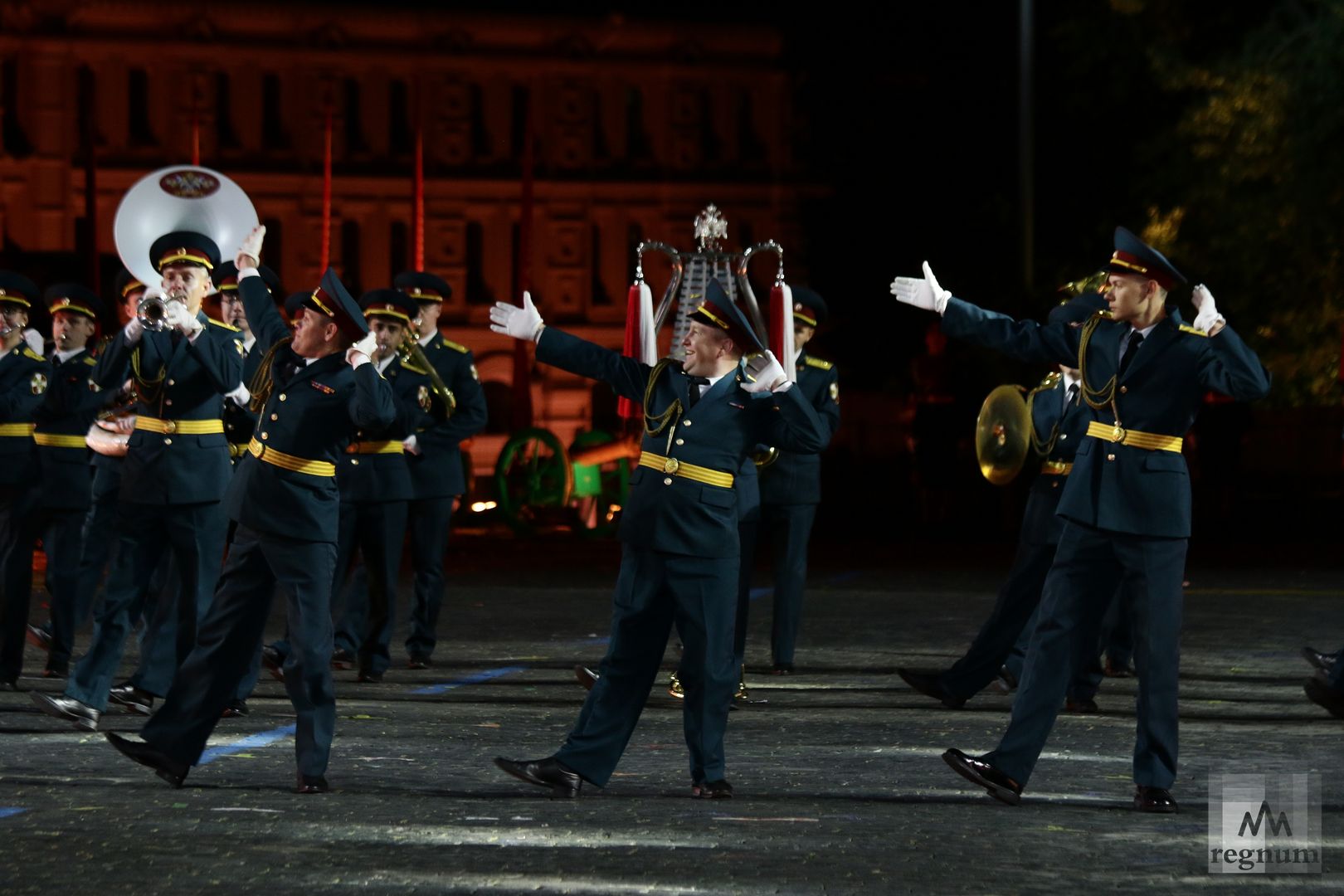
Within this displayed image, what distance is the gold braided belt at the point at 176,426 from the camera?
11625 mm

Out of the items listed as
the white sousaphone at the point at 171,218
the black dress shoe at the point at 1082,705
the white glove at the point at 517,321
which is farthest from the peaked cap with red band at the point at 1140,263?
the white sousaphone at the point at 171,218

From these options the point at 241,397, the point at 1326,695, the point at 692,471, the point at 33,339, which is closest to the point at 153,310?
the point at 241,397

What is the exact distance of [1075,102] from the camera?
37.3m

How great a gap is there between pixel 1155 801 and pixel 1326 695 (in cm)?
313

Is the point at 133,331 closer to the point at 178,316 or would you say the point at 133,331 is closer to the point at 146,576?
the point at 178,316

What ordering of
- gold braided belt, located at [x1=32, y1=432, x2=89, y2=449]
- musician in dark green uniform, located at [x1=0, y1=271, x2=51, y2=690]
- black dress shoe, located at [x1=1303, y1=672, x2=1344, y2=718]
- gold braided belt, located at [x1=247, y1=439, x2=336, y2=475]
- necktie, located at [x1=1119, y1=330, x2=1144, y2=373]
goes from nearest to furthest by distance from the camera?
necktie, located at [x1=1119, y1=330, x2=1144, y2=373]
gold braided belt, located at [x1=247, y1=439, x2=336, y2=475]
black dress shoe, located at [x1=1303, y1=672, x2=1344, y2=718]
musician in dark green uniform, located at [x1=0, y1=271, x2=51, y2=690]
gold braided belt, located at [x1=32, y1=432, x2=89, y2=449]

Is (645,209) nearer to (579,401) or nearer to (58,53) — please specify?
(579,401)

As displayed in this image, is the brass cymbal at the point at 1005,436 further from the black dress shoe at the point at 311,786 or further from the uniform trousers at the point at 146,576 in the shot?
the black dress shoe at the point at 311,786

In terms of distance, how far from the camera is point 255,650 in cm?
977

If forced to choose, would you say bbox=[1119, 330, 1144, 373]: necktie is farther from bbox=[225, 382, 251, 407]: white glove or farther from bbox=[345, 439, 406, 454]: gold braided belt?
bbox=[345, 439, 406, 454]: gold braided belt

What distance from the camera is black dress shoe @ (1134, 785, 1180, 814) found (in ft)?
29.8

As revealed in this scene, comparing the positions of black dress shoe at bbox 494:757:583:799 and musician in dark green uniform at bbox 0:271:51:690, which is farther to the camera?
musician in dark green uniform at bbox 0:271:51:690

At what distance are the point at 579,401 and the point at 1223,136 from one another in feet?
105

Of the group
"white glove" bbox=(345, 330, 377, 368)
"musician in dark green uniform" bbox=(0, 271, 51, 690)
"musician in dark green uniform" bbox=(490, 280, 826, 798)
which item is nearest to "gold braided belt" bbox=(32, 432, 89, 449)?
"musician in dark green uniform" bbox=(0, 271, 51, 690)
